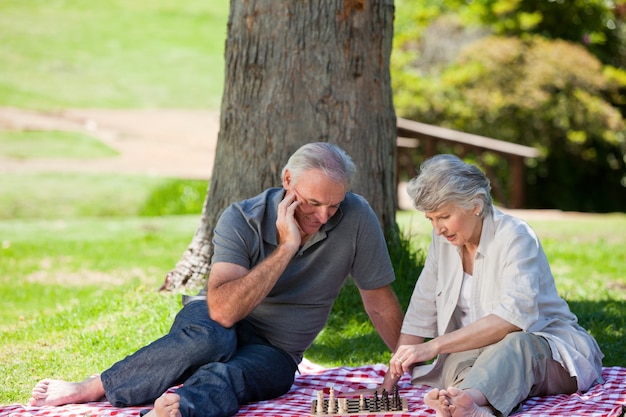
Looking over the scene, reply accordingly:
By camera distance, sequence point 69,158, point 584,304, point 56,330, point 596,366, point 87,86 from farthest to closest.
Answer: point 87,86 → point 69,158 → point 584,304 → point 56,330 → point 596,366

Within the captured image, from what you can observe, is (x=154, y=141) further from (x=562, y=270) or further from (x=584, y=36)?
(x=562, y=270)

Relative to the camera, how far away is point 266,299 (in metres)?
4.56

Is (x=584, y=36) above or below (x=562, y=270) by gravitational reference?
above

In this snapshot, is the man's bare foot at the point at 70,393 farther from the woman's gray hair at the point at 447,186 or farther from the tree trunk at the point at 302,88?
the tree trunk at the point at 302,88

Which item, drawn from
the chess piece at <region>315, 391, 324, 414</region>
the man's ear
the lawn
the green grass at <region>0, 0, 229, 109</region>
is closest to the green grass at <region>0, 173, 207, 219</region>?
the lawn

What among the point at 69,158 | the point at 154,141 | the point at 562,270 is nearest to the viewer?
the point at 562,270

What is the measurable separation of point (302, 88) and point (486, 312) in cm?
278

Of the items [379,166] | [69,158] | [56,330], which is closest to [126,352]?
[56,330]

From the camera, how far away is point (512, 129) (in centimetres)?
1761

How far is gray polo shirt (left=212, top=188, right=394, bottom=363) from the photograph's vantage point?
448 centimetres

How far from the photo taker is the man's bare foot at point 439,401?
12.3ft

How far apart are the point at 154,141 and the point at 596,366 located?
60.4 feet

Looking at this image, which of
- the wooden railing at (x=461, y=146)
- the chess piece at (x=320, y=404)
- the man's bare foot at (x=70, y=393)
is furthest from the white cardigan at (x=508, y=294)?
the wooden railing at (x=461, y=146)

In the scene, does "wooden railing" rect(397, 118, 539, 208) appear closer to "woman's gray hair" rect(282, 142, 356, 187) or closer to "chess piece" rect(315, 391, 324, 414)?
"woman's gray hair" rect(282, 142, 356, 187)
